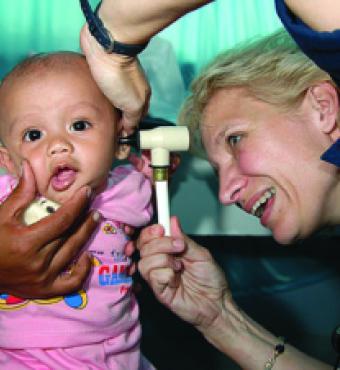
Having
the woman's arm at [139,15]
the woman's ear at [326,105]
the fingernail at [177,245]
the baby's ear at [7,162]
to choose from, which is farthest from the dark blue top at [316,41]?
the baby's ear at [7,162]

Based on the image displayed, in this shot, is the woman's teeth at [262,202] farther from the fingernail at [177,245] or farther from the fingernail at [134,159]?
the fingernail at [134,159]

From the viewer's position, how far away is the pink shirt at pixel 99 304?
124 centimetres

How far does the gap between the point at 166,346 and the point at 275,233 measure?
31.9 inches

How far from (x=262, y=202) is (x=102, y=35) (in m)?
0.59

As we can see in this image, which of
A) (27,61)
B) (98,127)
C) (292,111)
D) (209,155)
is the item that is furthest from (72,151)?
(292,111)

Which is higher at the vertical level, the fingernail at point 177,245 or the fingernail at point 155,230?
the fingernail at point 155,230

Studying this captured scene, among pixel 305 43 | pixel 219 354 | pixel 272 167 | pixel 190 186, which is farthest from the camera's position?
pixel 219 354

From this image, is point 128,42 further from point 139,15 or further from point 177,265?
point 177,265

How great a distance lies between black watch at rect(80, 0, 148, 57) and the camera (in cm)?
98

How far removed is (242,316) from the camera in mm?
1601

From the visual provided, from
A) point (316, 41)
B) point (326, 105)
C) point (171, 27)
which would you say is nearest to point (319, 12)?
point (316, 41)

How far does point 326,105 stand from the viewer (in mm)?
1305

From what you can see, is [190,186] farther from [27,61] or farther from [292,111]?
[27,61]

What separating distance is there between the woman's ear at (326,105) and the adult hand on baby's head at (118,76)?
387mm
